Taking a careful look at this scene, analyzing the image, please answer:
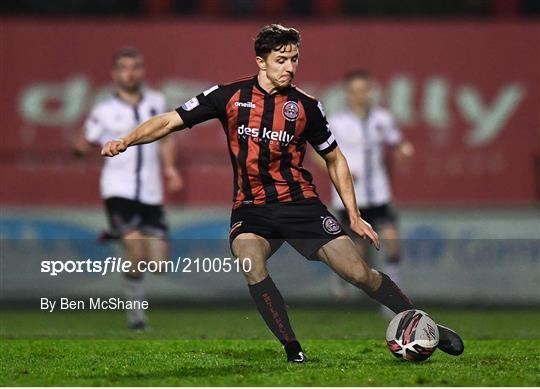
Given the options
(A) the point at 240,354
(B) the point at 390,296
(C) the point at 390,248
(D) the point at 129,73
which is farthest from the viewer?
(C) the point at 390,248

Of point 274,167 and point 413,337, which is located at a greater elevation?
point 274,167

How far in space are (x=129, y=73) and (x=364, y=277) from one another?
12.7 ft

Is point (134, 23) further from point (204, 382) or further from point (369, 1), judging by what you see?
point (204, 382)

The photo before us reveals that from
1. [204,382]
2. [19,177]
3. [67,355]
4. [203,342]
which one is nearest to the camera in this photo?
[204,382]

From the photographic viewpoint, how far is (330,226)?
7781 millimetres

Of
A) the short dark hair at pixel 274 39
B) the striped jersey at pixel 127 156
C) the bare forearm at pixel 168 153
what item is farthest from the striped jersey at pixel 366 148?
the short dark hair at pixel 274 39

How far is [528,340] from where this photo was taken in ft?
31.0

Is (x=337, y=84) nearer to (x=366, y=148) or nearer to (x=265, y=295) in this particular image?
(x=366, y=148)

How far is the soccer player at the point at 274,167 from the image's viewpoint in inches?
300

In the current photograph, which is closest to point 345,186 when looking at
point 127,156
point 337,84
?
point 127,156

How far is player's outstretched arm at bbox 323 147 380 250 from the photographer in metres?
7.79

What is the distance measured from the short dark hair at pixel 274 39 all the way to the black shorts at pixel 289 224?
0.90 meters

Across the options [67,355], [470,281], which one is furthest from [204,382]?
[470,281]

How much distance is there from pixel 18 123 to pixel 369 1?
4.97 metres
